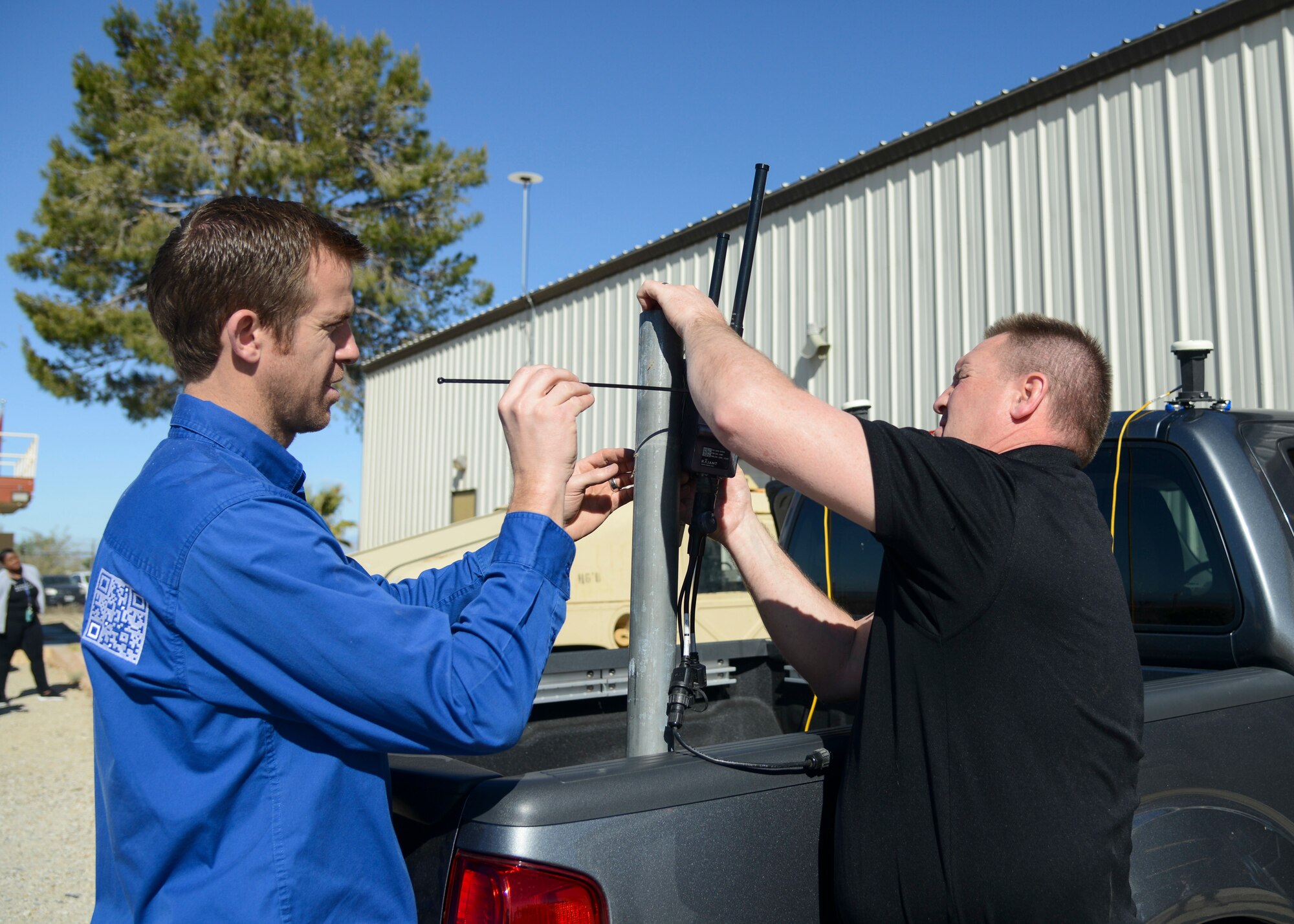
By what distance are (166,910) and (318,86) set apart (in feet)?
74.8

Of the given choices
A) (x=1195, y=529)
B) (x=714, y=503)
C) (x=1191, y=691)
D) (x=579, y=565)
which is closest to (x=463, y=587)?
(x=714, y=503)

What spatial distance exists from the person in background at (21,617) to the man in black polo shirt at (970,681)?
1208 cm

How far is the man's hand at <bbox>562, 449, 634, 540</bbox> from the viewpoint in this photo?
1.98 meters

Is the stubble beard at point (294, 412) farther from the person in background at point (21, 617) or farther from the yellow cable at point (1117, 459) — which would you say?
the person in background at point (21, 617)

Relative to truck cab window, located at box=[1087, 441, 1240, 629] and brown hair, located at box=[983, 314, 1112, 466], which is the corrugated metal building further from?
brown hair, located at box=[983, 314, 1112, 466]

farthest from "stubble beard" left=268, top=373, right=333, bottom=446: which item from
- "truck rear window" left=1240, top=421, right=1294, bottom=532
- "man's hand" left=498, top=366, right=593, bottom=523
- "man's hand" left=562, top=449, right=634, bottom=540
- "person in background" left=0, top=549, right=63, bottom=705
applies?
"person in background" left=0, top=549, right=63, bottom=705

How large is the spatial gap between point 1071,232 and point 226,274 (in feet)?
25.6

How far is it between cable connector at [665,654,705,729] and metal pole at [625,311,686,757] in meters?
0.03

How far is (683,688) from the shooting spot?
6.07 feet

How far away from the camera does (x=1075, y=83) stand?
803 centimetres

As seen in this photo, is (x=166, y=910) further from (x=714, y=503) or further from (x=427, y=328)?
(x=427, y=328)

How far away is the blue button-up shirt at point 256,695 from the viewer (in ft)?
4.07

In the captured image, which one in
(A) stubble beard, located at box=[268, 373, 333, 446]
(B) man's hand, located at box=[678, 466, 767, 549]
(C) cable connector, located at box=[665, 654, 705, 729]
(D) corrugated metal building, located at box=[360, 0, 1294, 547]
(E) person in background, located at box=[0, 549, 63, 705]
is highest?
(D) corrugated metal building, located at box=[360, 0, 1294, 547]

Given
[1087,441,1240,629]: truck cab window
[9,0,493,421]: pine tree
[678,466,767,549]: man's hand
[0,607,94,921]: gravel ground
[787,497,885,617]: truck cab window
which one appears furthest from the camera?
[9,0,493,421]: pine tree
